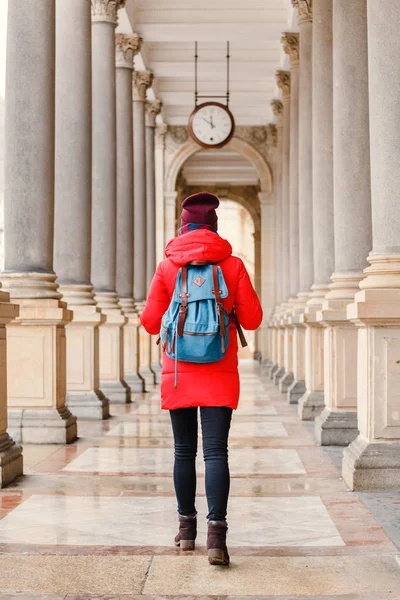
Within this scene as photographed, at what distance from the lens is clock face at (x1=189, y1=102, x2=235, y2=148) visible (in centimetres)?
2506

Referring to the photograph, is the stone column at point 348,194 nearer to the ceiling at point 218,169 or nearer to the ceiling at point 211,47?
the ceiling at point 211,47

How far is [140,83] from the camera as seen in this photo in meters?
26.6

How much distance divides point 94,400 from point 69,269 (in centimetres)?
196

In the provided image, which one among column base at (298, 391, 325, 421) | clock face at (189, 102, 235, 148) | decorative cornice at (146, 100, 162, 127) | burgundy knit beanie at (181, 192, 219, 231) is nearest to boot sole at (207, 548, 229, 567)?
burgundy knit beanie at (181, 192, 219, 231)

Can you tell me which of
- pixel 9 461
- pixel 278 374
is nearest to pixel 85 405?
pixel 9 461

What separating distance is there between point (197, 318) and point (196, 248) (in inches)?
17.0

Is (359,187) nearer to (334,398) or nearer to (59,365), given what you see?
(334,398)

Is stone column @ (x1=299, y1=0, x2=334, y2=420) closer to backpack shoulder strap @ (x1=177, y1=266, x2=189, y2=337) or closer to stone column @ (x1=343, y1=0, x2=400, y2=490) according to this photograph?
stone column @ (x1=343, y1=0, x2=400, y2=490)

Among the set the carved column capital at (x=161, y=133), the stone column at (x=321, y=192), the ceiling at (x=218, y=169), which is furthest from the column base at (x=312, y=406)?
the ceiling at (x=218, y=169)

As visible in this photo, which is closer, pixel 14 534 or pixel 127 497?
pixel 14 534

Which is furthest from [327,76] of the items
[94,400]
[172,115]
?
[172,115]

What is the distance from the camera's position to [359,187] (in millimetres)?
11555

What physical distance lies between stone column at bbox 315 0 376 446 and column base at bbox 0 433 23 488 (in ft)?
12.5

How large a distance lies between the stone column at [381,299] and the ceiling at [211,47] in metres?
14.4
